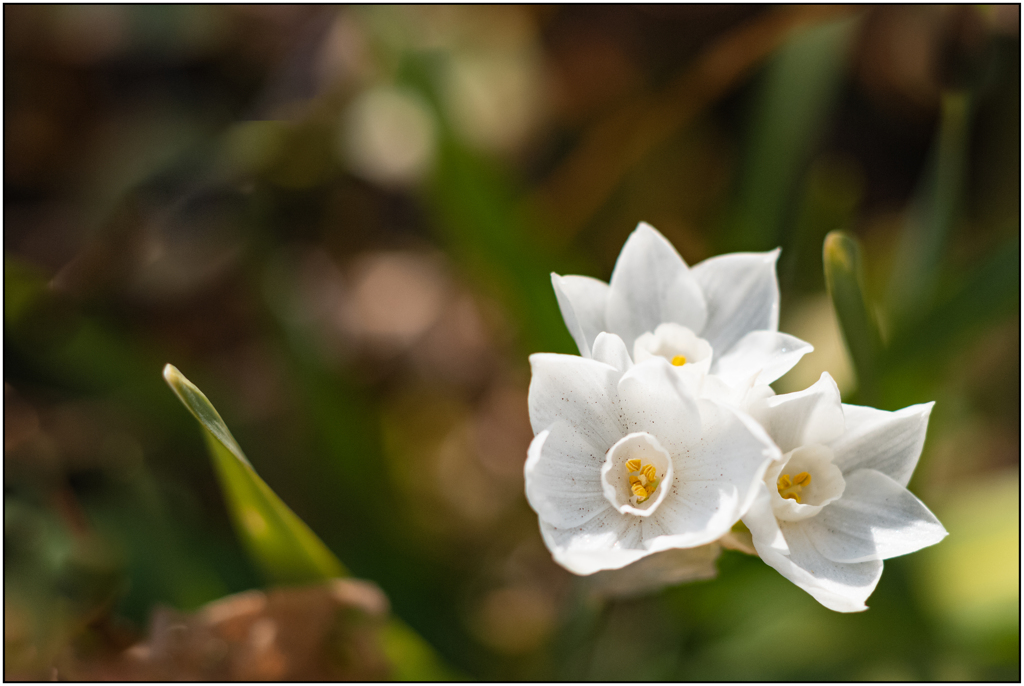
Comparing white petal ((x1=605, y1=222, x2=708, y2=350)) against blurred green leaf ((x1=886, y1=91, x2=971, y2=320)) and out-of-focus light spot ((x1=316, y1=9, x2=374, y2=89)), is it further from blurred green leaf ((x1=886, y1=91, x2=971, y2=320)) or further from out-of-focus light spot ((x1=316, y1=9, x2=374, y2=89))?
out-of-focus light spot ((x1=316, y1=9, x2=374, y2=89))

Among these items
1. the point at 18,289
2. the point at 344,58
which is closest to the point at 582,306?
the point at 18,289

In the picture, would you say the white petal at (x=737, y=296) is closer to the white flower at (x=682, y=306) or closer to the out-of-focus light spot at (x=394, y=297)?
the white flower at (x=682, y=306)

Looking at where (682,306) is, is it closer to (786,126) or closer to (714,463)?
(714,463)

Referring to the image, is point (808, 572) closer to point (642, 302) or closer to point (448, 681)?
point (642, 302)

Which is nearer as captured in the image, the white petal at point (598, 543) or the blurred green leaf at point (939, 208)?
the white petal at point (598, 543)

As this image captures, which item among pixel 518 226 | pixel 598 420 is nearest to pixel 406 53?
pixel 518 226

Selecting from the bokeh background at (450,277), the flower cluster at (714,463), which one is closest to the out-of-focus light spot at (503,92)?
the bokeh background at (450,277)
